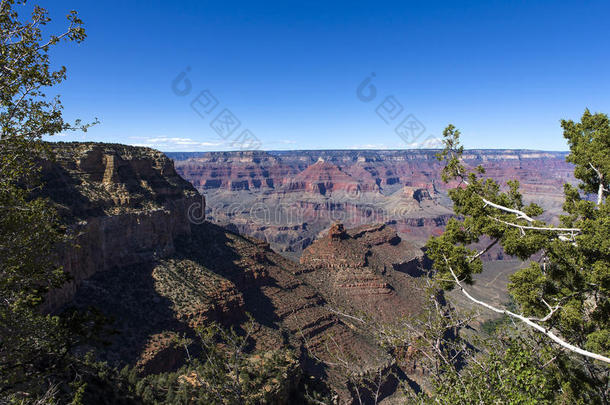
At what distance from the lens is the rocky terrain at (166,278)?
32.6 meters

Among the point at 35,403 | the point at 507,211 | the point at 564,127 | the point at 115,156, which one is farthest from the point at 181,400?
the point at 115,156

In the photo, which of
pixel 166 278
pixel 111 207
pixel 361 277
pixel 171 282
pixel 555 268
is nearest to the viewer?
pixel 555 268

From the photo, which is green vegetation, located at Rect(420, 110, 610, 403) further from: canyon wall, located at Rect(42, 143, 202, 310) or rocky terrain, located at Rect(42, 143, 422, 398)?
canyon wall, located at Rect(42, 143, 202, 310)

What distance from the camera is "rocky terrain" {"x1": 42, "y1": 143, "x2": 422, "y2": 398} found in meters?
32.6

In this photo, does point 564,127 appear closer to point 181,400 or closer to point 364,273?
point 181,400

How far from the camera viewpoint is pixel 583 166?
49.1ft

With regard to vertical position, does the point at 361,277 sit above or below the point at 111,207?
below

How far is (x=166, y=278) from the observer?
3925cm

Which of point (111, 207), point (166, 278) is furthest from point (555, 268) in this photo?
point (111, 207)

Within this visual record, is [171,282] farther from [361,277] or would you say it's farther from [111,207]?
[361,277]

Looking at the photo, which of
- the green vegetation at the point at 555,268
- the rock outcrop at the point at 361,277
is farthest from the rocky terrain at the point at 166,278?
the green vegetation at the point at 555,268

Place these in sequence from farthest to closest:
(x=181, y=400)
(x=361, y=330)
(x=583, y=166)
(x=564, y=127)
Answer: (x=361, y=330)
(x=181, y=400)
(x=564, y=127)
(x=583, y=166)

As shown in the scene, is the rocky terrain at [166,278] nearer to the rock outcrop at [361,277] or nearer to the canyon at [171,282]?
the canyon at [171,282]

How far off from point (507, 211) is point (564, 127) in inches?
246
